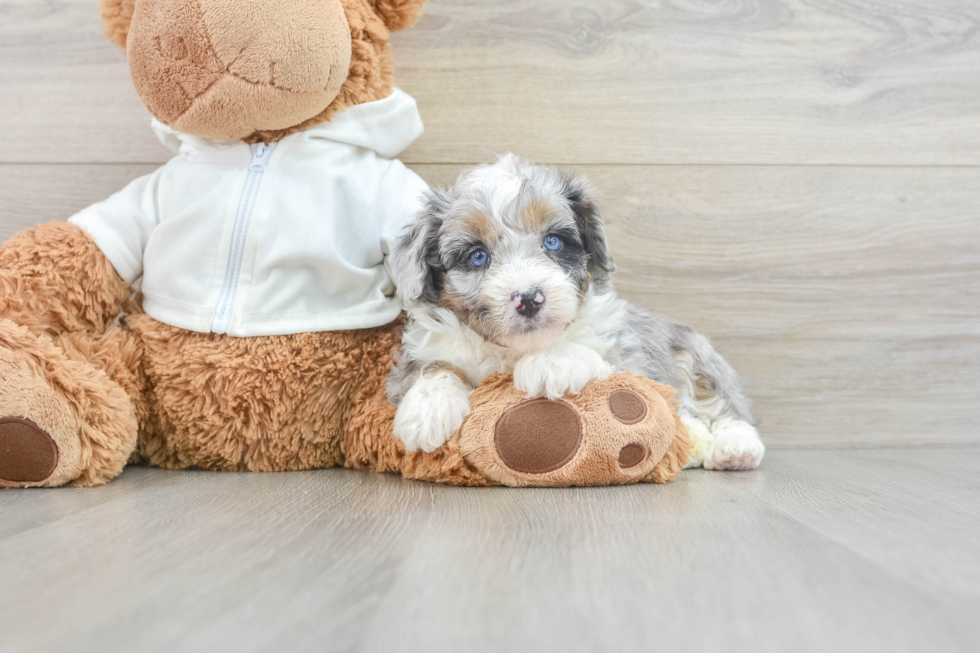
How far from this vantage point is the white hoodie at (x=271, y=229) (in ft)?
5.65

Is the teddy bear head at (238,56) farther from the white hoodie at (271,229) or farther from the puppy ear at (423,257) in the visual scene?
the puppy ear at (423,257)

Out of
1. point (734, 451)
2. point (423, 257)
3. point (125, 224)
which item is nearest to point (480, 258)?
point (423, 257)

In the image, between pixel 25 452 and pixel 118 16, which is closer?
pixel 25 452

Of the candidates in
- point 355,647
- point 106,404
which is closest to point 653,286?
point 106,404

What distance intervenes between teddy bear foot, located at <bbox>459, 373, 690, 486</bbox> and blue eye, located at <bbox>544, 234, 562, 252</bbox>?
299 mm

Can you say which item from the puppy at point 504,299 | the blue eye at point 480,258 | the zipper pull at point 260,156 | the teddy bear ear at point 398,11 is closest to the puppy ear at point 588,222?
the puppy at point 504,299

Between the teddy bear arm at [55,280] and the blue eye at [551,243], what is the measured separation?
3.49ft

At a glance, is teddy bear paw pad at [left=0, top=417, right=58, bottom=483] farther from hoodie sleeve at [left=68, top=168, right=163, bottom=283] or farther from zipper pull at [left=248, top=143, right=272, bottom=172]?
zipper pull at [left=248, top=143, right=272, bottom=172]

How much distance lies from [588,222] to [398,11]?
0.72 m

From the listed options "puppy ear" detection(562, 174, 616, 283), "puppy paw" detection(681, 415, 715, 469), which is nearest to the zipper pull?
"puppy ear" detection(562, 174, 616, 283)

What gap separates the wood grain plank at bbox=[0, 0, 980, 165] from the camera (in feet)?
6.93

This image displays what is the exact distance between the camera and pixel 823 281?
2.21 metres

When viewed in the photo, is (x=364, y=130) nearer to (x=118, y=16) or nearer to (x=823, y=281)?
(x=118, y=16)

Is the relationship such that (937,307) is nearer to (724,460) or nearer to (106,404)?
(724,460)
